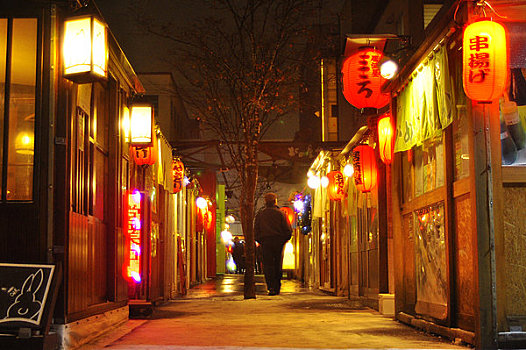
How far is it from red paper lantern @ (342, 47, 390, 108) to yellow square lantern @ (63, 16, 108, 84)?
21.6 ft

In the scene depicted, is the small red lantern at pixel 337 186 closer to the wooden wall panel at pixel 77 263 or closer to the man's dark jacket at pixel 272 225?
the man's dark jacket at pixel 272 225

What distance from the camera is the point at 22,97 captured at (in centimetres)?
809

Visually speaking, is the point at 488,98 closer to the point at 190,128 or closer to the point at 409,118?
the point at 409,118

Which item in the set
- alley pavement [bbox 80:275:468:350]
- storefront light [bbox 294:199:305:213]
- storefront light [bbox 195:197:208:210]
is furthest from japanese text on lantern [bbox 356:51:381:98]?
storefront light [bbox 294:199:305:213]

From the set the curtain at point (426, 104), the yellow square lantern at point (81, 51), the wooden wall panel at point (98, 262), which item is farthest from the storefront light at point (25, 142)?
the curtain at point (426, 104)

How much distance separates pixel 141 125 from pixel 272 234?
776 centimetres

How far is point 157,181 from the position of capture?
644 inches

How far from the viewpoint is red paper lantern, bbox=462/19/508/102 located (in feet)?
23.4

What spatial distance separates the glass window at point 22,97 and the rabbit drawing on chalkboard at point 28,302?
1327mm

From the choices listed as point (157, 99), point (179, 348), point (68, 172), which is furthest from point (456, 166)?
point (157, 99)

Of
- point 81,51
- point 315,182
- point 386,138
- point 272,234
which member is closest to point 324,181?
point 315,182

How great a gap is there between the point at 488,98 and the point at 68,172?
15.9 feet

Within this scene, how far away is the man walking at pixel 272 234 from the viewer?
19766 millimetres

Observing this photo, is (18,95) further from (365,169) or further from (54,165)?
(365,169)
